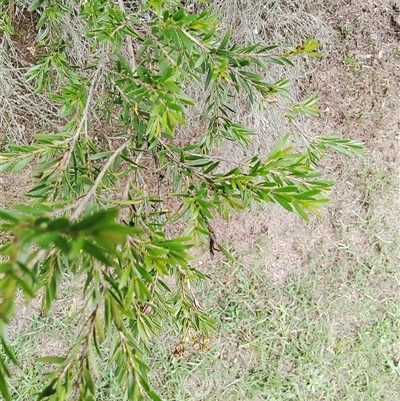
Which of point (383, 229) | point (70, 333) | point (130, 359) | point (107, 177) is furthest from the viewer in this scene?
point (383, 229)

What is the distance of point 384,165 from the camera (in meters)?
2.68

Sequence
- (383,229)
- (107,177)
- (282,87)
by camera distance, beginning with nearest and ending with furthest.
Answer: (107,177) → (282,87) → (383,229)

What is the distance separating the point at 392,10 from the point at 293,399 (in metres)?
2.20

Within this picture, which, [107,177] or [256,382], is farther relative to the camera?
[256,382]

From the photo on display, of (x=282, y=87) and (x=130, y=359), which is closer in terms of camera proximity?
(x=130, y=359)

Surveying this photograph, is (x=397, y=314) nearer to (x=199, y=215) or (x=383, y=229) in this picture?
(x=383, y=229)

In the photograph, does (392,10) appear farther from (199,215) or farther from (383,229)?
(199,215)

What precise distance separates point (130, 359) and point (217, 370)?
5.06ft

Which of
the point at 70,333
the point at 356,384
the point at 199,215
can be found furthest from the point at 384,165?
the point at 70,333

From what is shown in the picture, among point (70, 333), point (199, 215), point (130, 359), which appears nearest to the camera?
point (130, 359)

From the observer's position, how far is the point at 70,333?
247 cm

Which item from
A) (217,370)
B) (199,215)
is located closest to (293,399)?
(217,370)

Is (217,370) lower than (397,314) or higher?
lower

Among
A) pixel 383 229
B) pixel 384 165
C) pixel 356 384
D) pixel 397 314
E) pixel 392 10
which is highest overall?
pixel 392 10
